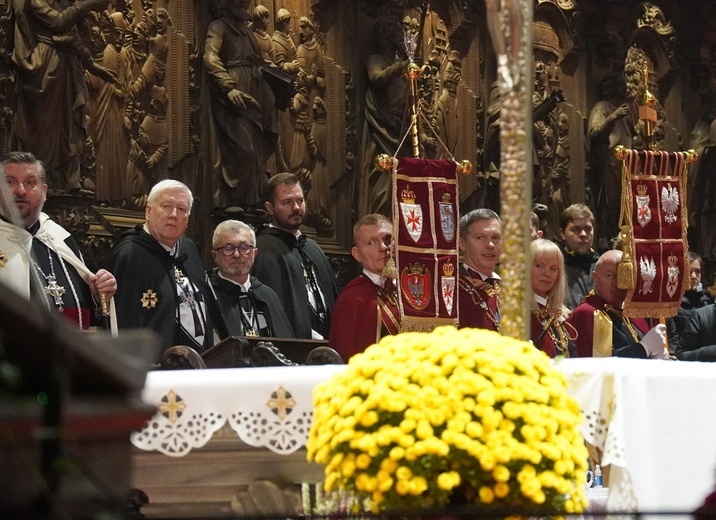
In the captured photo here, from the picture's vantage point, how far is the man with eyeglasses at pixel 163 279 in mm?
7250

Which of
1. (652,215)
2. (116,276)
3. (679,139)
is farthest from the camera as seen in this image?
(679,139)

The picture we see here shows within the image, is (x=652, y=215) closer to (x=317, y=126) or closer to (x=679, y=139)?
(x=317, y=126)

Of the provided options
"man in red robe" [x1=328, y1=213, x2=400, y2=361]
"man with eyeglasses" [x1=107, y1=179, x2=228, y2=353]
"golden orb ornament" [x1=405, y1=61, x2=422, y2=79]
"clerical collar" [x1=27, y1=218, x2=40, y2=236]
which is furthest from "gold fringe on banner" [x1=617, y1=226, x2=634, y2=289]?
"clerical collar" [x1=27, y1=218, x2=40, y2=236]

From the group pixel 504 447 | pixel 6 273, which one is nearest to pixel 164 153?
pixel 6 273

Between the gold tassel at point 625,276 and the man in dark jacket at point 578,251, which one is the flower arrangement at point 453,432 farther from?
the man in dark jacket at point 578,251

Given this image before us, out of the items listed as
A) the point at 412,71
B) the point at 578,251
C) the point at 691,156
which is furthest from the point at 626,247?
the point at 578,251

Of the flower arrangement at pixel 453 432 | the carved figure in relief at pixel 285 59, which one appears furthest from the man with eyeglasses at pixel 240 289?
the flower arrangement at pixel 453 432

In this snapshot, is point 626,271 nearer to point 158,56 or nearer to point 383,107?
point 158,56

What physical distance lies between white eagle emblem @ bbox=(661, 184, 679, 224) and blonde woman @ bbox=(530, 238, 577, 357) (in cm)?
105

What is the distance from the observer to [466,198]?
12.3m

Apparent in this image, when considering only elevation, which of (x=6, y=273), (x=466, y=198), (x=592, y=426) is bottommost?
(x=592, y=426)

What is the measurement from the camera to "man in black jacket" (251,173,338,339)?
27.8 feet

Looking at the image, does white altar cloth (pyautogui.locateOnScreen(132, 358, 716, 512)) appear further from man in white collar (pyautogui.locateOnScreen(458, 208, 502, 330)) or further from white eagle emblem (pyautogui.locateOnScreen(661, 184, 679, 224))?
white eagle emblem (pyautogui.locateOnScreen(661, 184, 679, 224))

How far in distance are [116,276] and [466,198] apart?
17.8 ft
